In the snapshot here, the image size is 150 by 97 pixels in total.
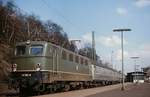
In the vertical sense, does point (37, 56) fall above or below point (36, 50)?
below

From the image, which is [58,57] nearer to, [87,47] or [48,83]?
[48,83]

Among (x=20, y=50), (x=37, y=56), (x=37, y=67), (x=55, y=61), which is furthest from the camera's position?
(x=55, y=61)

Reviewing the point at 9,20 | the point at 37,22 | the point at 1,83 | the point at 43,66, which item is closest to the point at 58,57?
the point at 43,66

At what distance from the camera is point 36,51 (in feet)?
86.9

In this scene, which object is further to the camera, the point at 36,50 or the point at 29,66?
the point at 36,50

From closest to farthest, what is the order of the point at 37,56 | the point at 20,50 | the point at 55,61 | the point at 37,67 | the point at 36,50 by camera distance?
the point at 37,67, the point at 37,56, the point at 36,50, the point at 20,50, the point at 55,61

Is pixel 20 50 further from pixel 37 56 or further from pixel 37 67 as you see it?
pixel 37 67

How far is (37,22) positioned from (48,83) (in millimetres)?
57872

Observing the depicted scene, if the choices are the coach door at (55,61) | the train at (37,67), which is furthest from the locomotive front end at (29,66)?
the coach door at (55,61)

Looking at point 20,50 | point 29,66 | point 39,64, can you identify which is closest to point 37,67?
point 39,64

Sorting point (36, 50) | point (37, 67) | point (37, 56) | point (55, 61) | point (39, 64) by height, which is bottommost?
point (37, 67)

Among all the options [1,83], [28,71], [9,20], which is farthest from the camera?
[9,20]

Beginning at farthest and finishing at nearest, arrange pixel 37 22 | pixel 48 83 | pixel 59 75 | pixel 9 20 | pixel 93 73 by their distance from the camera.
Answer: pixel 37 22, pixel 9 20, pixel 93 73, pixel 59 75, pixel 48 83

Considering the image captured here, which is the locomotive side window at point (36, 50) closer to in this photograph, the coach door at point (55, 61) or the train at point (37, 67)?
the train at point (37, 67)
